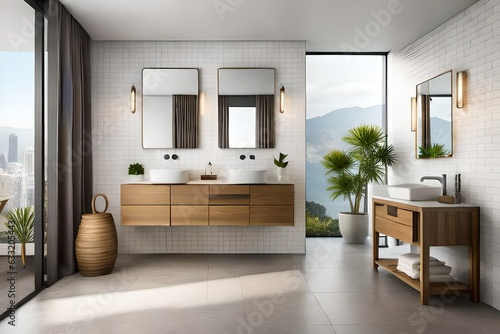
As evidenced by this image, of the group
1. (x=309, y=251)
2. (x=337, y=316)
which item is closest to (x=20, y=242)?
(x=337, y=316)

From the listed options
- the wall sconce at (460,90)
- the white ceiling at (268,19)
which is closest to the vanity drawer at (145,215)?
the white ceiling at (268,19)

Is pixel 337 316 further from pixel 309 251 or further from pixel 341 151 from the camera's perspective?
pixel 341 151

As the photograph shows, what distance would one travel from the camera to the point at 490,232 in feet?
12.1

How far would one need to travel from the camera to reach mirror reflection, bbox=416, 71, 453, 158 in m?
4.36

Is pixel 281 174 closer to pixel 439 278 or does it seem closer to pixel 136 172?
pixel 136 172

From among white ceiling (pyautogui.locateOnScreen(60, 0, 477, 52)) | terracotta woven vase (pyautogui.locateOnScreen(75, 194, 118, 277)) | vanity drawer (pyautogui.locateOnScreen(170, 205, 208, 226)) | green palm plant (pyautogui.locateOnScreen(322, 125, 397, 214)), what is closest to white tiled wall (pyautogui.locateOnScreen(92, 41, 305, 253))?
white ceiling (pyautogui.locateOnScreen(60, 0, 477, 52))

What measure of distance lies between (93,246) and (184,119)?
1.97 m

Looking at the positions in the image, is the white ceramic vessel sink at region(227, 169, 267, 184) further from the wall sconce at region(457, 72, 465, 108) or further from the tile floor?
the wall sconce at region(457, 72, 465, 108)

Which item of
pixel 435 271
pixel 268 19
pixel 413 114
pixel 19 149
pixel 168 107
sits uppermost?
pixel 268 19

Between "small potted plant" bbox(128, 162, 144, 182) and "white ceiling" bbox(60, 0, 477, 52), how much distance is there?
Answer: 65.2 inches

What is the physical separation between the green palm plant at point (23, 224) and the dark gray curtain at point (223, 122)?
241 centimetres

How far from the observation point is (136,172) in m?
5.32

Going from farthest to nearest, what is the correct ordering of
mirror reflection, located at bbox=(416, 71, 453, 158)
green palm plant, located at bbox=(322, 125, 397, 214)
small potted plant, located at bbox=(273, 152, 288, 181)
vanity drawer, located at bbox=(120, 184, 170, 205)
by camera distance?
green palm plant, located at bbox=(322, 125, 397, 214)
small potted plant, located at bbox=(273, 152, 288, 181)
vanity drawer, located at bbox=(120, 184, 170, 205)
mirror reflection, located at bbox=(416, 71, 453, 158)

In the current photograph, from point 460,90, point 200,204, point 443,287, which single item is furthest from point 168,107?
point 443,287
